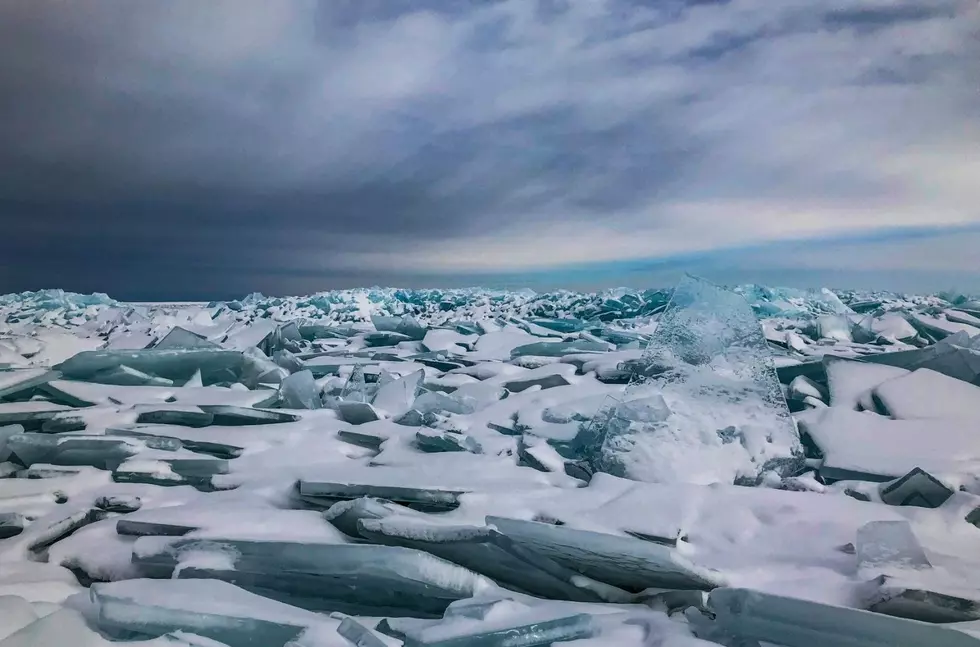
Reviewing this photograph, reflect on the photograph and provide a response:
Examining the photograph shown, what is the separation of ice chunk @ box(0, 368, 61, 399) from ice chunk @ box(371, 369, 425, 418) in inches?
57.5

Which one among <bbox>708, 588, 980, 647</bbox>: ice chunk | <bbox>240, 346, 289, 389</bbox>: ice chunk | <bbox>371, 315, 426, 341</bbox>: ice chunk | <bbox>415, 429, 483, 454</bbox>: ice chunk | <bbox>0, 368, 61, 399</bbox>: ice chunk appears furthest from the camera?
<bbox>371, 315, 426, 341</bbox>: ice chunk

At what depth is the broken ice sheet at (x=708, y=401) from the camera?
1.81m

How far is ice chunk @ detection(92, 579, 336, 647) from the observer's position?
106 cm

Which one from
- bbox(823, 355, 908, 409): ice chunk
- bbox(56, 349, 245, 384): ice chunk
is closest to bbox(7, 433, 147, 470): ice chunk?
bbox(56, 349, 245, 384): ice chunk

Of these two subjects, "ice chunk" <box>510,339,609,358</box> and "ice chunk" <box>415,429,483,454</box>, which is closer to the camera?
"ice chunk" <box>415,429,483,454</box>

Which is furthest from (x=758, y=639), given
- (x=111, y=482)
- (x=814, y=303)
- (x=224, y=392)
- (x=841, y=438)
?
(x=814, y=303)

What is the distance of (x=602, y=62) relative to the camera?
315cm

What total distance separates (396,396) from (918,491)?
1.91 metres

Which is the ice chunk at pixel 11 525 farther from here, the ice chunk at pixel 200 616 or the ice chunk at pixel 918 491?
the ice chunk at pixel 918 491

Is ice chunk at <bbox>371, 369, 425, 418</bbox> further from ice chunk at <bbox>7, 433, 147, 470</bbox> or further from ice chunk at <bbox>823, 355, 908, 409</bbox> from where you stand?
ice chunk at <bbox>823, 355, 908, 409</bbox>

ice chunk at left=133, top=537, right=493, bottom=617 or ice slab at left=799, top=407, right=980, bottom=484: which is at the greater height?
ice slab at left=799, top=407, right=980, bottom=484

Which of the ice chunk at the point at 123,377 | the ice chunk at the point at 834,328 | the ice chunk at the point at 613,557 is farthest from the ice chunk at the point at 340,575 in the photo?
the ice chunk at the point at 834,328

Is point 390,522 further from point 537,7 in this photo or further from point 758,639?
point 537,7

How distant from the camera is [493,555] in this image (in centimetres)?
126
